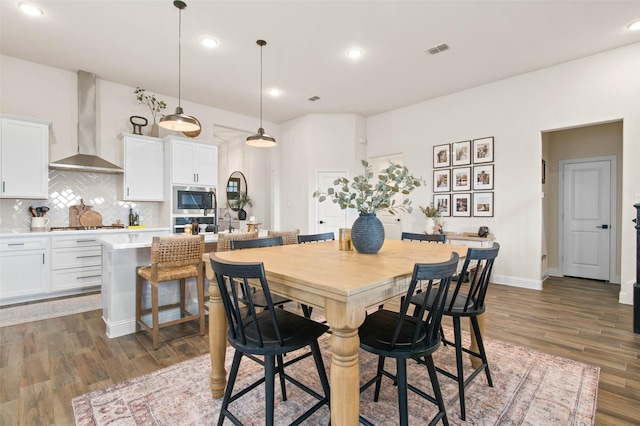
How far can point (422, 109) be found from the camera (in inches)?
227

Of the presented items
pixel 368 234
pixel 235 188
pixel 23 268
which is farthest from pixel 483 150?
pixel 23 268

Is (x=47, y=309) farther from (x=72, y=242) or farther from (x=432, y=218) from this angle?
(x=432, y=218)

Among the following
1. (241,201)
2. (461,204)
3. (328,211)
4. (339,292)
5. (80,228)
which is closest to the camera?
(339,292)

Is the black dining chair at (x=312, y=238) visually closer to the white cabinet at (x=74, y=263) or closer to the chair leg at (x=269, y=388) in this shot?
the chair leg at (x=269, y=388)

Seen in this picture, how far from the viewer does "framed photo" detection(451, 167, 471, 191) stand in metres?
5.18

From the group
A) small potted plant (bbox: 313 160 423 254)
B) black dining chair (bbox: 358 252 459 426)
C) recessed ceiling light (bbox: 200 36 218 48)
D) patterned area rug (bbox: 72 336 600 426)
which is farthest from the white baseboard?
recessed ceiling light (bbox: 200 36 218 48)

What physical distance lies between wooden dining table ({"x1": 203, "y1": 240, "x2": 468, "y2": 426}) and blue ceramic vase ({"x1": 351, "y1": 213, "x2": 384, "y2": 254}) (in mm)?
105

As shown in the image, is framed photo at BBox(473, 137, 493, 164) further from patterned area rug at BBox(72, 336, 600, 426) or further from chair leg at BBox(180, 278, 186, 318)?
chair leg at BBox(180, 278, 186, 318)

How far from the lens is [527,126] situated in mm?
4562

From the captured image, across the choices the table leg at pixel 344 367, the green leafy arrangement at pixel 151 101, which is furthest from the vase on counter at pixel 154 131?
the table leg at pixel 344 367

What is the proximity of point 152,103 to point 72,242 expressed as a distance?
2.57 metres

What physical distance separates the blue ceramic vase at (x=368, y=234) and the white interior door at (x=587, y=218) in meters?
5.04

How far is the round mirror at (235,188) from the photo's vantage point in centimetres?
812

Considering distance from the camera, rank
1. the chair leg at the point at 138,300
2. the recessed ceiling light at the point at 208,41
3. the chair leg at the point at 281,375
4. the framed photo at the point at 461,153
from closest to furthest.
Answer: the chair leg at the point at 281,375
the chair leg at the point at 138,300
the recessed ceiling light at the point at 208,41
the framed photo at the point at 461,153
